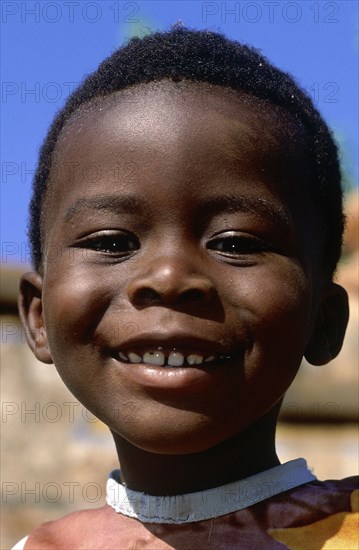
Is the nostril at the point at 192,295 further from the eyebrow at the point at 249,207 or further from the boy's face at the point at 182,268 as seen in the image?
the eyebrow at the point at 249,207

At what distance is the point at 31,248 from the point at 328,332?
2.53 feet

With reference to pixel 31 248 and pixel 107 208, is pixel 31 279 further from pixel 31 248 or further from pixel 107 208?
pixel 107 208

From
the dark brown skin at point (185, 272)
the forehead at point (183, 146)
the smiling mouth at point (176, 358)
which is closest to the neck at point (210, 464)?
the dark brown skin at point (185, 272)

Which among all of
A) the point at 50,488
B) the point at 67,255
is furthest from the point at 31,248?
the point at 50,488

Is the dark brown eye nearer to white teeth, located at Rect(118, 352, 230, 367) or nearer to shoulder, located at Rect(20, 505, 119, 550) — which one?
white teeth, located at Rect(118, 352, 230, 367)

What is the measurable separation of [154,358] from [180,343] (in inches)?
2.7

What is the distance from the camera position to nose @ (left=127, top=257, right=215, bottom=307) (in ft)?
5.28

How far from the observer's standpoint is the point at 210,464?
73.5 inches

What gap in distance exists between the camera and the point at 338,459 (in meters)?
4.54

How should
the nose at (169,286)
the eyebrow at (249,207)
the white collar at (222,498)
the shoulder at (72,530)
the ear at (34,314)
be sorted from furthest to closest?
the ear at (34,314) < the shoulder at (72,530) < the white collar at (222,498) < the eyebrow at (249,207) < the nose at (169,286)

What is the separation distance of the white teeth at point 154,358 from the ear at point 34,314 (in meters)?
0.48

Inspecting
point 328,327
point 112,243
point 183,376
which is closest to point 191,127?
point 112,243

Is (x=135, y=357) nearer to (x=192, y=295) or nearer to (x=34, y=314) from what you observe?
(x=192, y=295)

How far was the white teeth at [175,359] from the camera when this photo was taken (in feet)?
5.50
